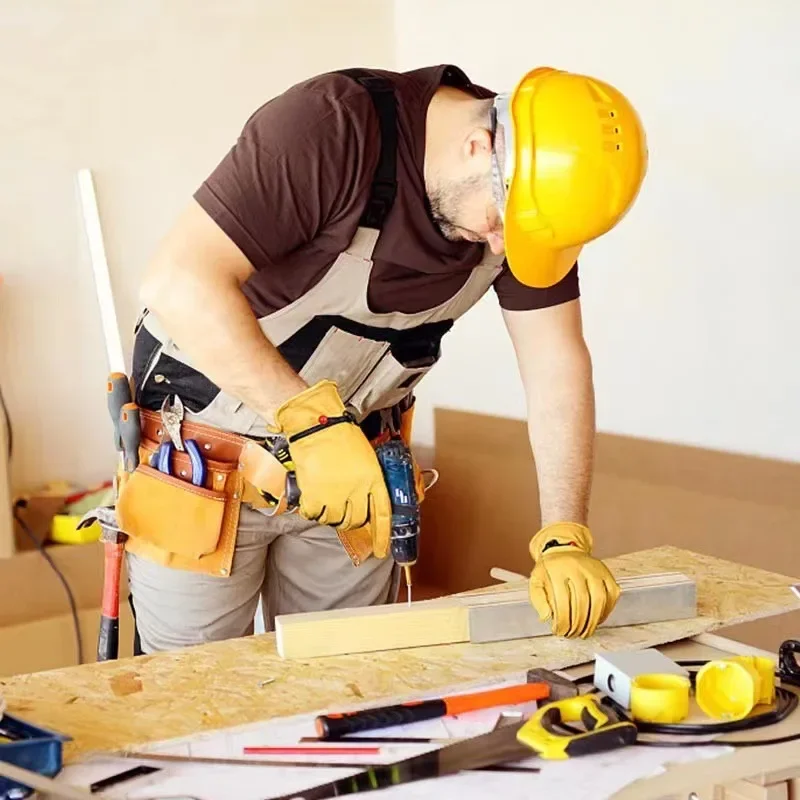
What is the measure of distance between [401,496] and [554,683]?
361 mm

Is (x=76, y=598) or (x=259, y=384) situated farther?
(x=76, y=598)

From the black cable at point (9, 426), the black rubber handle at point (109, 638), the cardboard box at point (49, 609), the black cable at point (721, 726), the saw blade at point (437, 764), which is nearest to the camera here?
the saw blade at point (437, 764)

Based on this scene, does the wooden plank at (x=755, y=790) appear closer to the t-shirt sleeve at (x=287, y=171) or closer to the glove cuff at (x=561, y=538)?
the glove cuff at (x=561, y=538)

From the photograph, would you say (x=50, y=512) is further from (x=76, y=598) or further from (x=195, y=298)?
(x=195, y=298)

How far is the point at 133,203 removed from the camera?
12.1 feet

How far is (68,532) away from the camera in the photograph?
345cm

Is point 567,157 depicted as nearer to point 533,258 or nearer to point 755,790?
point 533,258

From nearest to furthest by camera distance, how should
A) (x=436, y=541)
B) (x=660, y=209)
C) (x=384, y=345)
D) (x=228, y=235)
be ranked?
(x=228, y=235), (x=384, y=345), (x=660, y=209), (x=436, y=541)

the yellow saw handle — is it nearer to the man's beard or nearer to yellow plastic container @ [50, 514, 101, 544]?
the man's beard

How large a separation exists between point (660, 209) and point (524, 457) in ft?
3.06

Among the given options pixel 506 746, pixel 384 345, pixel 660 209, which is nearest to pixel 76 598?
pixel 384 345

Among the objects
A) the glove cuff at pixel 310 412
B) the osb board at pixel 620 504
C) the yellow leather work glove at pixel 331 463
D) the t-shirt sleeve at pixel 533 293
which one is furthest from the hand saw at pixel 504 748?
the osb board at pixel 620 504

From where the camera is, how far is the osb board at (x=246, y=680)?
1.43 m

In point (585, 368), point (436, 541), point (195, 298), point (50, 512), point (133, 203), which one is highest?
point (133, 203)
